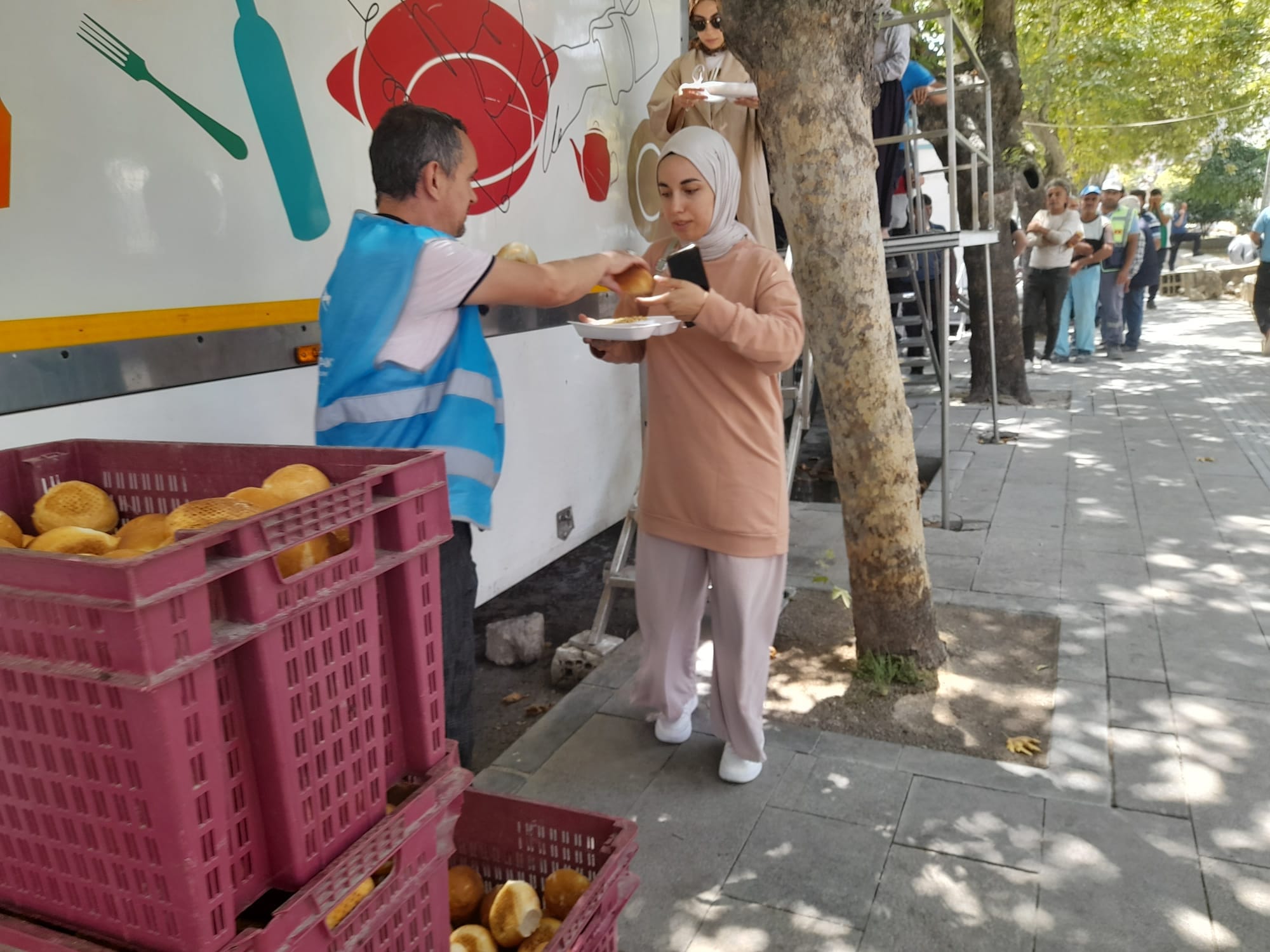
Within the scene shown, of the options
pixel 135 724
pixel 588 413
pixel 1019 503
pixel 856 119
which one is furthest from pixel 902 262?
pixel 135 724

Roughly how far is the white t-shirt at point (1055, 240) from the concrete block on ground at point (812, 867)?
33.6ft

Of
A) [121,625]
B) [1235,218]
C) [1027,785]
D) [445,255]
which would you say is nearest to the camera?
[121,625]

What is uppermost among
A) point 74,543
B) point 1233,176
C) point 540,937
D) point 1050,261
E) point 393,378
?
point 1233,176

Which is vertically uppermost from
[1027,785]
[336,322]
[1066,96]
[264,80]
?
[1066,96]

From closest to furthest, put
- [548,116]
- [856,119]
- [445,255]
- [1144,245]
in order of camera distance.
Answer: [445,255] < [856,119] < [548,116] < [1144,245]

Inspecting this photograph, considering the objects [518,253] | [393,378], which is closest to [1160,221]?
[518,253]

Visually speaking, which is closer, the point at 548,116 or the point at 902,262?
the point at 548,116

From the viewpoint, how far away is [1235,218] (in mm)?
42406

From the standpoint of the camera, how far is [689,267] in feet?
9.19

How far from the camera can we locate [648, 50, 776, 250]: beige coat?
4.41m

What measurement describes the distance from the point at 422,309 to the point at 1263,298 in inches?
517

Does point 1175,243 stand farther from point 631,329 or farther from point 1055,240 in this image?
point 631,329

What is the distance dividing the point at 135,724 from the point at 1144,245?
16321 millimetres

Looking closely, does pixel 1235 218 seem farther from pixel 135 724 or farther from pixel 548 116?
pixel 135 724
